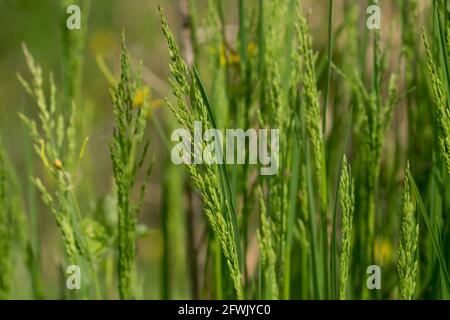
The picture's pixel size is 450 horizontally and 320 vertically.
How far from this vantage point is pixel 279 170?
0.96m

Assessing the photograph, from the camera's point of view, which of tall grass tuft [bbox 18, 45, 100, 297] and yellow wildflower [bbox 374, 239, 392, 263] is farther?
yellow wildflower [bbox 374, 239, 392, 263]

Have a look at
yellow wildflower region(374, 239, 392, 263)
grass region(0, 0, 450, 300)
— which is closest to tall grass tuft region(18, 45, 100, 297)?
grass region(0, 0, 450, 300)

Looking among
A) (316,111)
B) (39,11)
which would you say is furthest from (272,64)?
(39,11)

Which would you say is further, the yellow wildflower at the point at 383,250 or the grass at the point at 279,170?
the yellow wildflower at the point at 383,250

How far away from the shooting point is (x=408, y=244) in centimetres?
78

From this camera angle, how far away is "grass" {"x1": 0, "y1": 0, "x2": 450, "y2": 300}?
2.68 ft

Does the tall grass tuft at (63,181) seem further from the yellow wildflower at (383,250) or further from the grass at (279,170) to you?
the yellow wildflower at (383,250)

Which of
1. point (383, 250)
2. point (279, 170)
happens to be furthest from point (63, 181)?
point (383, 250)

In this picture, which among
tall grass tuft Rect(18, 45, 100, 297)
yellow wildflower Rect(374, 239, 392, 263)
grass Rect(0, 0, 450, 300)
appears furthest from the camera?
yellow wildflower Rect(374, 239, 392, 263)

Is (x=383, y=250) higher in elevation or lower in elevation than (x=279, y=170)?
lower

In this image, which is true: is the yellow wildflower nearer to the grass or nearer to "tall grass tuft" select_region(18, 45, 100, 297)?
the grass

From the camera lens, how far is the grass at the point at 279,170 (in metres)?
0.82

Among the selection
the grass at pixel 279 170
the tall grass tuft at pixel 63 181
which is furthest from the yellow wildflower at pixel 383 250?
the tall grass tuft at pixel 63 181

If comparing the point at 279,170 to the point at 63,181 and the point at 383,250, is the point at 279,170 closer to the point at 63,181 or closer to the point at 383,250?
the point at 63,181
